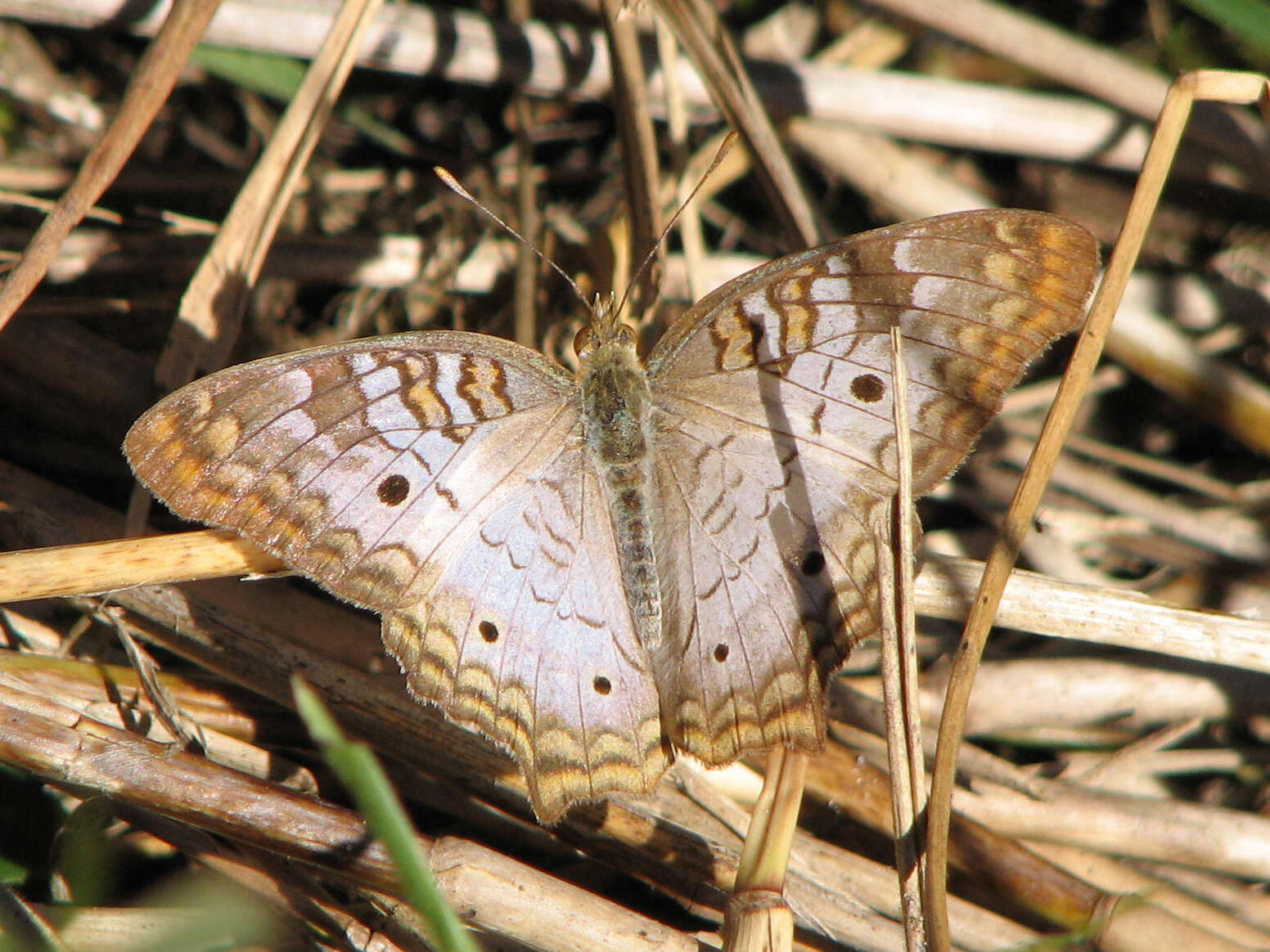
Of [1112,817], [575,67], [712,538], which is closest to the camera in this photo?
[712,538]

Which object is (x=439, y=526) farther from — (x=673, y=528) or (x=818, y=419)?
(x=818, y=419)

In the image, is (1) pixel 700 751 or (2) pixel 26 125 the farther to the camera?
(2) pixel 26 125

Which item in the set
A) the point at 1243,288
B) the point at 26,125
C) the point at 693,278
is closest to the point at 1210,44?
the point at 1243,288

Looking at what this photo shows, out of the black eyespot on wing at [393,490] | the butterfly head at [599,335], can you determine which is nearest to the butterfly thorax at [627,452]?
the butterfly head at [599,335]

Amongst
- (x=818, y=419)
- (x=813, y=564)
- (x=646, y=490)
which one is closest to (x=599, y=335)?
(x=646, y=490)

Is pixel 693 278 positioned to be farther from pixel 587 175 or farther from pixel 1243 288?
pixel 1243 288

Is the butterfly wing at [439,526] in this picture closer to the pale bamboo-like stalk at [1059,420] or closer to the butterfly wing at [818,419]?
the butterfly wing at [818,419]
